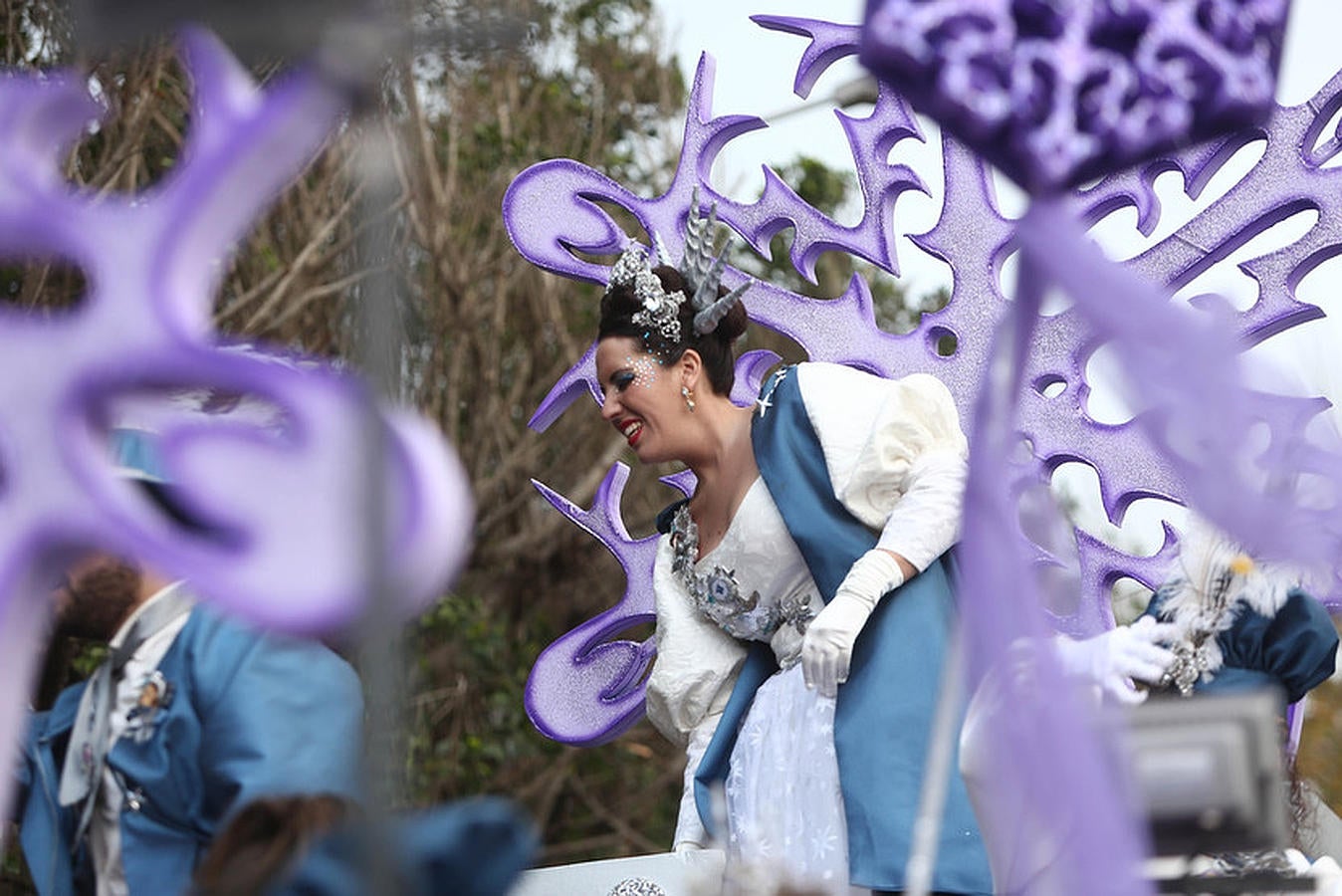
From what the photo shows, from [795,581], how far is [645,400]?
1.51 ft

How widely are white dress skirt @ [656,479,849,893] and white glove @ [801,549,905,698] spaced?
0.19 meters

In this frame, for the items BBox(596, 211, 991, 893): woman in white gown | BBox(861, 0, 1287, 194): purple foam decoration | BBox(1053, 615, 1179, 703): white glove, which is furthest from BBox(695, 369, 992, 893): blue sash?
BBox(861, 0, 1287, 194): purple foam decoration

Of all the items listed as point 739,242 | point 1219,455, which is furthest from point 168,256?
point 739,242

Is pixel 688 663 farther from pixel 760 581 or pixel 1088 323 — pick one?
pixel 1088 323

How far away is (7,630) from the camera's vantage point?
7.07 ft

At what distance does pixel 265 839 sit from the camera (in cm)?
210

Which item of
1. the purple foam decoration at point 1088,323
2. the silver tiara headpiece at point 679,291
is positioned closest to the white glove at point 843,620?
the silver tiara headpiece at point 679,291

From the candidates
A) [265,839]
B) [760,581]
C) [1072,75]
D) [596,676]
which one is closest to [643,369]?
[760,581]

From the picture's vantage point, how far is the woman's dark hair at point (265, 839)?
2.03m

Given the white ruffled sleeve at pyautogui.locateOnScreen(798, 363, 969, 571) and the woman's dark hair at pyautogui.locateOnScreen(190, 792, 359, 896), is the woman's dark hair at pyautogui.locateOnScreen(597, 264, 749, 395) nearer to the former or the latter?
the white ruffled sleeve at pyautogui.locateOnScreen(798, 363, 969, 571)

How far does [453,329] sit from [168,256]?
6544 mm

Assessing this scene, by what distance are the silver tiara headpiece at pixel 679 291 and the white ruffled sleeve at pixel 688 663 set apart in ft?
1.54

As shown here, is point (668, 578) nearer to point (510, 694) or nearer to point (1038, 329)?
point (1038, 329)

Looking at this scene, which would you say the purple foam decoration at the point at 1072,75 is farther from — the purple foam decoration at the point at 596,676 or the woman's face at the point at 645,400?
the purple foam decoration at the point at 596,676
